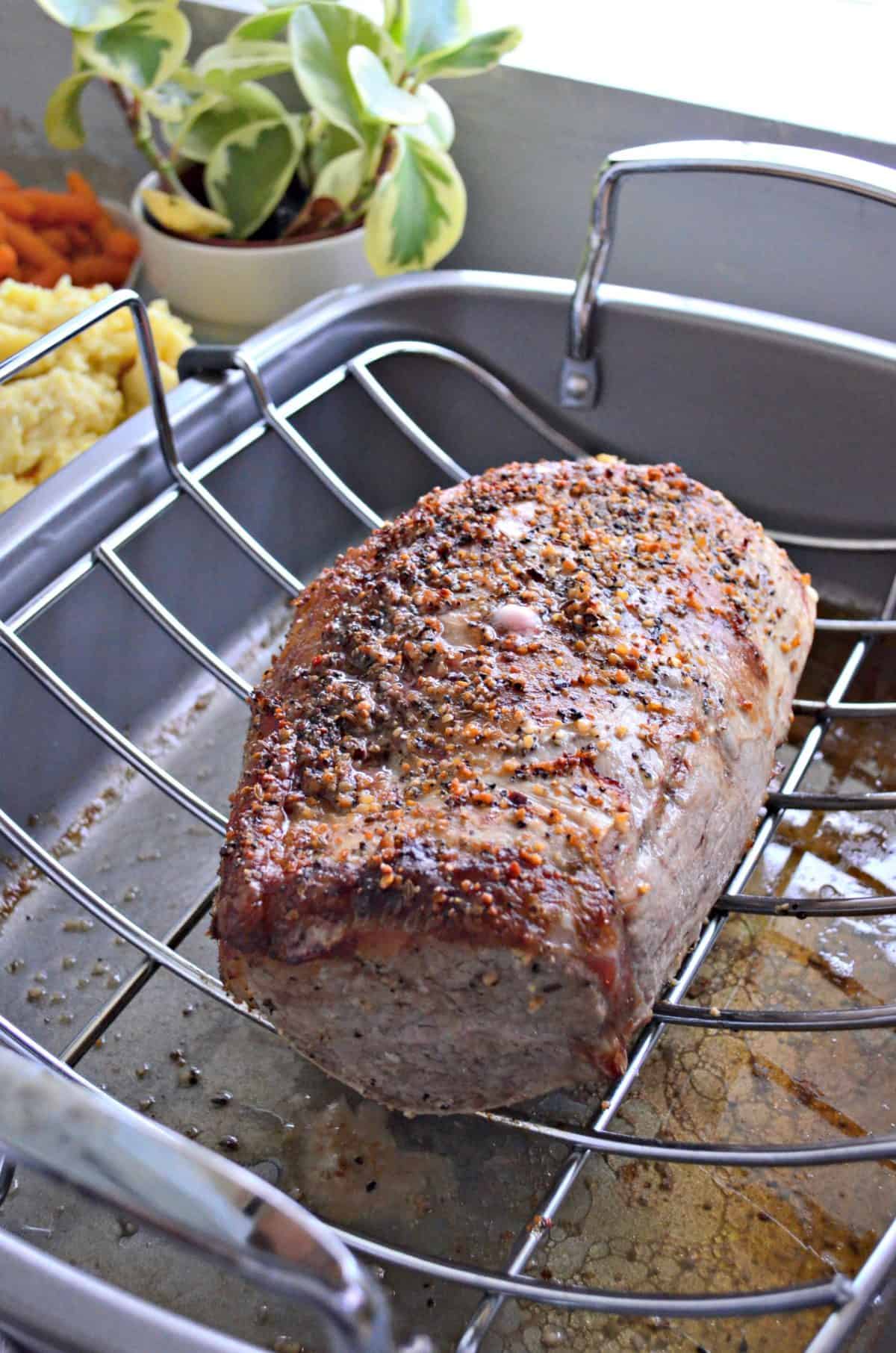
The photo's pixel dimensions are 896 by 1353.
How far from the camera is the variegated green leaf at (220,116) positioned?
1.63m

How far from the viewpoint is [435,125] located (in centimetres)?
157

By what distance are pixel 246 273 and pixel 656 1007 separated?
1136 mm

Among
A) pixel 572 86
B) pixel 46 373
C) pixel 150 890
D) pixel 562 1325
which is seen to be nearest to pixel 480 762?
pixel 562 1325

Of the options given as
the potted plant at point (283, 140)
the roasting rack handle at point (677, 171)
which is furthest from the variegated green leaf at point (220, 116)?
the roasting rack handle at point (677, 171)

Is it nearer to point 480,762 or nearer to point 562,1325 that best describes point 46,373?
point 480,762

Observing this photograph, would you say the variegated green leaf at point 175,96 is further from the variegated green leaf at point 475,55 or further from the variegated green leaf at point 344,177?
the variegated green leaf at point 475,55

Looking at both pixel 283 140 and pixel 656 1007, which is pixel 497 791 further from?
pixel 283 140

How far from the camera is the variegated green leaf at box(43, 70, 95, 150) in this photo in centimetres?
169

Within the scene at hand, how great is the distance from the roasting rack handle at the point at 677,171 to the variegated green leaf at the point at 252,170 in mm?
485

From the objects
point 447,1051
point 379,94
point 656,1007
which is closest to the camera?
point 447,1051

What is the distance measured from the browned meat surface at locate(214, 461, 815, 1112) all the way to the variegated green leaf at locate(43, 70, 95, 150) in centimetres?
100

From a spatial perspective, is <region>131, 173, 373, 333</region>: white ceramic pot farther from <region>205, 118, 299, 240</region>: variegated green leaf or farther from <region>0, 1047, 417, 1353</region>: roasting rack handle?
<region>0, 1047, 417, 1353</region>: roasting rack handle

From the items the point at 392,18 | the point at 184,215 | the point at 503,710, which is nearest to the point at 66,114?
the point at 184,215

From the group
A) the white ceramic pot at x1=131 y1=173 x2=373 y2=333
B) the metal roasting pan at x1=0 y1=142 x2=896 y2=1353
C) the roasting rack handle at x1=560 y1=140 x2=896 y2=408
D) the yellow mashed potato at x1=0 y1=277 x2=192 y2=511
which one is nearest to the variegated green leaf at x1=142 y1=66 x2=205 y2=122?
the white ceramic pot at x1=131 y1=173 x2=373 y2=333
